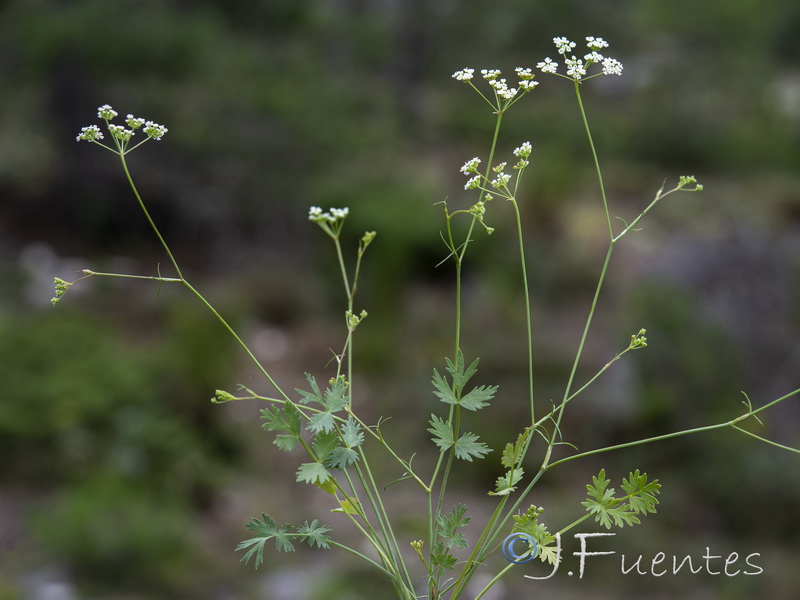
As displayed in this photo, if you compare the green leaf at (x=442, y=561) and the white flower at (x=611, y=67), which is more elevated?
the white flower at (x=611, y=67)

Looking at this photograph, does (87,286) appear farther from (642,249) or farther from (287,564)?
(642,249)

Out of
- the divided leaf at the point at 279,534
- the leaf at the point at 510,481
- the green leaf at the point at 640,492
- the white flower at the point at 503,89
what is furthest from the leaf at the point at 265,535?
the white flower at the point at 503,89

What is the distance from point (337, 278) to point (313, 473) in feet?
19.3

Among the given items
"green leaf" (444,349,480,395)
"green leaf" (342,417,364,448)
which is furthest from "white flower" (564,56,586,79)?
"green leaf" (342,417,364,448)

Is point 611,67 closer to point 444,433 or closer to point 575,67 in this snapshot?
point 575,67

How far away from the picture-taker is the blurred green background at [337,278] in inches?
165

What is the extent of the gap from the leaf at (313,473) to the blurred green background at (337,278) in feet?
10.3

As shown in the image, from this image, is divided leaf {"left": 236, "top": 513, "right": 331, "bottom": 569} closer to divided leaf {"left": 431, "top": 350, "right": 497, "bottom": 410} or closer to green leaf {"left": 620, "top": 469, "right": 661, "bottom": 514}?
divided leaf {"left": 431, "top": 350, "right": 497, "bottom": 410}

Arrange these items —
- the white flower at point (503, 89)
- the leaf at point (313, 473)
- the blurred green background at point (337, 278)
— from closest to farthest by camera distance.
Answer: the leaf at point (313, 473), the white flower at point (503, 89), the blurred green background at point (337, 278)

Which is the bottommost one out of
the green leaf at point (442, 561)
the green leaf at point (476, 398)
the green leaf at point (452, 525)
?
the green leaf at point (442, 561)

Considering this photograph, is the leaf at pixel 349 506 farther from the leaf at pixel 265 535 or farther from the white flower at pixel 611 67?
the white flower at pixel 611 67

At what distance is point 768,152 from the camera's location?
10227mm

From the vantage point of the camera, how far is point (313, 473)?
2.56 feet

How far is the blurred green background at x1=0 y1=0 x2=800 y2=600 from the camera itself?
419 centimetres
